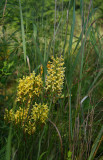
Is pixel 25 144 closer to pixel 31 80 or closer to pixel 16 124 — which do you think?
pixel 16 124

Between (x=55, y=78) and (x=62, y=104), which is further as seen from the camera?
(x=62, y=104)

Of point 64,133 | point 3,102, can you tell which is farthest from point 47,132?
point 3,102

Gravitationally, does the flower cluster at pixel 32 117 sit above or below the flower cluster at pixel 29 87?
below

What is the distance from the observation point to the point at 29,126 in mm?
1033

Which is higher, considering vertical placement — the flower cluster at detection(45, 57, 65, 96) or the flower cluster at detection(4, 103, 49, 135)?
the flower cluster at detection(45, 57, 65, 96)

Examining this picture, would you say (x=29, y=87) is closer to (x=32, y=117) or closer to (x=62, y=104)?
(x=32, y=117)

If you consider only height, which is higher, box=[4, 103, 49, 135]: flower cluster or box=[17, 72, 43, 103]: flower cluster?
box=[17, 72, 43, 103]: flower cluster

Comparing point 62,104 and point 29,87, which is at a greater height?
point 29,87

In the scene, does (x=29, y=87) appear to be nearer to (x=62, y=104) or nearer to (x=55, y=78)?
(x=55, y=78)

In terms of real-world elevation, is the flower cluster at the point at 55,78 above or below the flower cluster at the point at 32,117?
above

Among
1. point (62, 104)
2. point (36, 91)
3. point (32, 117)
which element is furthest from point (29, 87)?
point (62, 104)

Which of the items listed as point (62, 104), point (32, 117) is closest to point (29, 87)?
point (32, 117)

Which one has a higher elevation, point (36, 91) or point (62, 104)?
point (36, 91)

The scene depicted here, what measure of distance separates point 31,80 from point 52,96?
138 millimetres
